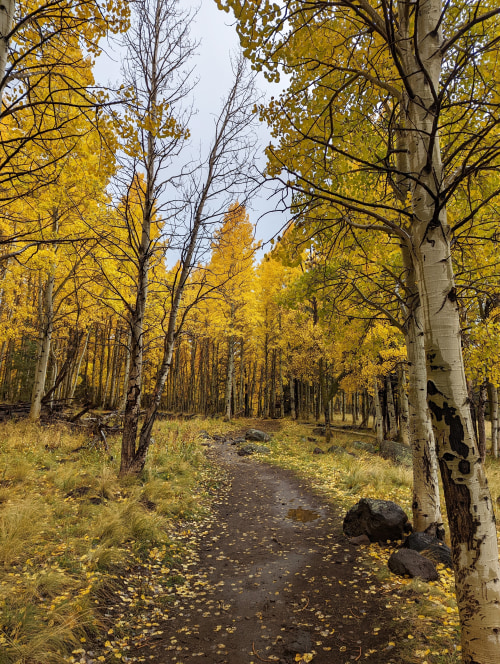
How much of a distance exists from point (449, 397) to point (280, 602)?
3.34 meters

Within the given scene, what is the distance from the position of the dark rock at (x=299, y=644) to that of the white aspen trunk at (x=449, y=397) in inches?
64.1

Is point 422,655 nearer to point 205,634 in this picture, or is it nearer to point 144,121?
point 205,634

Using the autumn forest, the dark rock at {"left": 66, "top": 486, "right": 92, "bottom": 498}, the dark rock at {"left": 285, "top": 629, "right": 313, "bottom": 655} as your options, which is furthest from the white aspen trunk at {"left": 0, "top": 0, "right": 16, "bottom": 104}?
the dark rock at {"left": 66, "top": 486, "right": 92, "bottom": 498}

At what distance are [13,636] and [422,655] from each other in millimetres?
3426

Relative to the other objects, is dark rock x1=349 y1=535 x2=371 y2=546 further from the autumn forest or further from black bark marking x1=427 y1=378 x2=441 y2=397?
black bark marking x1=427 y1=378 x2=441 y2=397

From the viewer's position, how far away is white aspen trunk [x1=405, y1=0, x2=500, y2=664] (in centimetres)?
212

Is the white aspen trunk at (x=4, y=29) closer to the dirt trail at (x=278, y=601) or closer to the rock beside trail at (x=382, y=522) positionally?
the dirt trail at (x=278, y=601)

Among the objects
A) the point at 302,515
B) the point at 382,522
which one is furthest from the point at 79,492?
the point at 382,522

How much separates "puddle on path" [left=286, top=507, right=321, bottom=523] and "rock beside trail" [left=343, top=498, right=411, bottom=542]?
4.04ft

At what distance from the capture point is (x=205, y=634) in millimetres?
3500

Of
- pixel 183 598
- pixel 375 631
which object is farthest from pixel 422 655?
pixel 183 598

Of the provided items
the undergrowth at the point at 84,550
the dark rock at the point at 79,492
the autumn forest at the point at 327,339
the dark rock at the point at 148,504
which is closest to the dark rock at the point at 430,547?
the autumn forest at the point at 327,339

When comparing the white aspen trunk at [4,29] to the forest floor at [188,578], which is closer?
the white aspen trunk at [4,29]

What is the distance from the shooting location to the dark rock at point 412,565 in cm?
414
